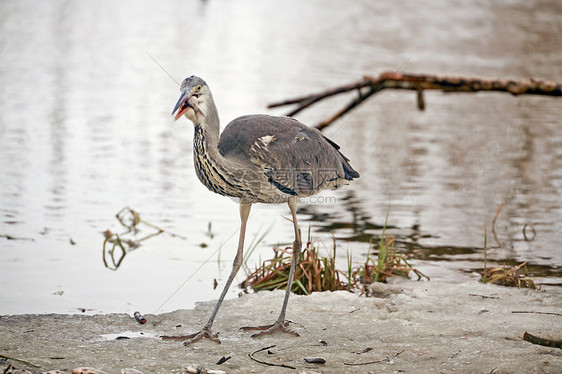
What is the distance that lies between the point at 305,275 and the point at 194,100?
247 centimetres

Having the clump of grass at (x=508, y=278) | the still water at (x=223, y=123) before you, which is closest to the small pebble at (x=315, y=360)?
the still water at (x=223, y=123)

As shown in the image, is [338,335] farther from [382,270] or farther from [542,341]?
[382,270]

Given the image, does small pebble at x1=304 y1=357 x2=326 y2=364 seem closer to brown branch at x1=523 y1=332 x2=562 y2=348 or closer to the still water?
brown branch at x1=523 y1=332 x2=562 y2=348

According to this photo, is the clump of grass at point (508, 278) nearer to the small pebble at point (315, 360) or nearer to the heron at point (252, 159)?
the heron at point (252, 159)

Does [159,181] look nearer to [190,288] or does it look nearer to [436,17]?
[190,288]

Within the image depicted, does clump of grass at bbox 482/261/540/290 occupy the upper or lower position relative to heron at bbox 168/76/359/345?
lower

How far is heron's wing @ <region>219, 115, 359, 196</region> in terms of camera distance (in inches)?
261

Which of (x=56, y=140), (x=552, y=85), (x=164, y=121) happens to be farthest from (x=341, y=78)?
(x=552, y=85)

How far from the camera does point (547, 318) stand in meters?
6.67

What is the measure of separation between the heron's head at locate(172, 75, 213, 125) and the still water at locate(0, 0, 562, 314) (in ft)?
6.90

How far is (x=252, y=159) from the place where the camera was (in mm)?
6621

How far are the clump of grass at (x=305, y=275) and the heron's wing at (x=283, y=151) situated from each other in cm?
90

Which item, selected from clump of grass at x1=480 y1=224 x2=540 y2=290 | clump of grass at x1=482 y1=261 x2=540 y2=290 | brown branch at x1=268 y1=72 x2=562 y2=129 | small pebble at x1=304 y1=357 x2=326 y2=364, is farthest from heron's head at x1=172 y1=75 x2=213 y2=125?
brown branch at x1=268 y1=72 x2=562 y2=129

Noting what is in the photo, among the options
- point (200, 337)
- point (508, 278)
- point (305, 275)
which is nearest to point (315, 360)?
point (200, 337)
